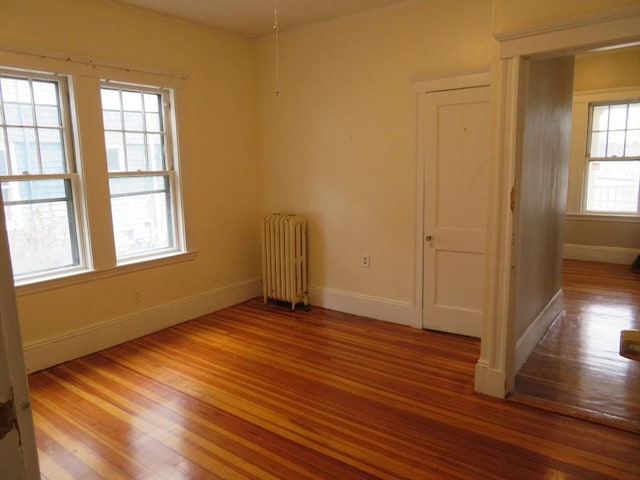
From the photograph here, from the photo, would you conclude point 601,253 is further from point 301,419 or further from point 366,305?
point 301,419

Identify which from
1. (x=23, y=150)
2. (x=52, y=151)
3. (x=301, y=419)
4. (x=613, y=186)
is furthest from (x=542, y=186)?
(x=613, y=186)

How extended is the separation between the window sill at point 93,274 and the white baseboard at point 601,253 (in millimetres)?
5718

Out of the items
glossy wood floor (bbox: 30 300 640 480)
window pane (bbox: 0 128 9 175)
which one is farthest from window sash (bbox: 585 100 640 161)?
window pane (bbox: 0 128 9 175)

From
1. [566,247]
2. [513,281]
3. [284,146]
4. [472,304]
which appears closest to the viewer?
[513,281]

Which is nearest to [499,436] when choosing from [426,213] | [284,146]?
[426,213]

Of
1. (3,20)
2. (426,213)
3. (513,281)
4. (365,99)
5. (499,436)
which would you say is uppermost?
(3,20)

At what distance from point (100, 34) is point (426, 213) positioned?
3.11 meters

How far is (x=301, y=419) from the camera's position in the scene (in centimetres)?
271

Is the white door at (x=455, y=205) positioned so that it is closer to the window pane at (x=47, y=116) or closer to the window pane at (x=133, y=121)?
the window pane at (x=133, y=121)

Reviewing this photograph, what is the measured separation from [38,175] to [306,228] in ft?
8.18

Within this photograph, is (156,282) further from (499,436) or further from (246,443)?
(499,436)

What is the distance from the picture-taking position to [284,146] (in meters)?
4.92

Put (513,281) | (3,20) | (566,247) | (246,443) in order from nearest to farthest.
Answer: (246,443)
(513,281)
(3,20)
(566,247)

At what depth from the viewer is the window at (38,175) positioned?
323 centimetres
